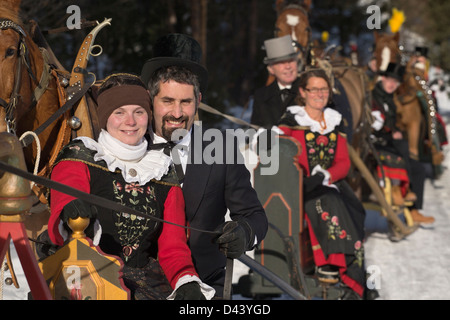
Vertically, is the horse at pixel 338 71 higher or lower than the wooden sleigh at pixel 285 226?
higher

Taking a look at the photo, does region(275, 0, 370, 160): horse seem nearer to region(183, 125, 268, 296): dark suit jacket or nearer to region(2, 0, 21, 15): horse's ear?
region(2, 0, 21, 15): horse's ear

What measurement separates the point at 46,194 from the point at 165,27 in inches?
420

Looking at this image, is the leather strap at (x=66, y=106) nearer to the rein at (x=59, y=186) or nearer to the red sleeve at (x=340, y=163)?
the rein at (x=59, y=186)

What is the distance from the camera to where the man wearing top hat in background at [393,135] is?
32.9ft

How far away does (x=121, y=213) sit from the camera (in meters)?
3.35

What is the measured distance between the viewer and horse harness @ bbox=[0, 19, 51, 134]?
13.0 feet

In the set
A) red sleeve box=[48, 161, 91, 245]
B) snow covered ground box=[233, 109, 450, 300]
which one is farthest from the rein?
snow covered ground box=[233, 109, 450, 300]

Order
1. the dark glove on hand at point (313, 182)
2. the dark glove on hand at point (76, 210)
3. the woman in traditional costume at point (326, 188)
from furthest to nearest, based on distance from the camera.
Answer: the dark glove on hand at point (313, 182)
the woman in traditional costume at point (326, 188)
the dark glove on hand at point (76, 210)

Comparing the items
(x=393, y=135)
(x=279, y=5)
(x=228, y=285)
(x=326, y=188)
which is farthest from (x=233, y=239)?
(x=393, y=135)

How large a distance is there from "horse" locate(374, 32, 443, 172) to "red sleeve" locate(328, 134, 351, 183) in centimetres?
409

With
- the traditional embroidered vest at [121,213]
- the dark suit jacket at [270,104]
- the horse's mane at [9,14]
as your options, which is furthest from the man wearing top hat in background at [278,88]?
the traditional embroidered vest at [121,213]

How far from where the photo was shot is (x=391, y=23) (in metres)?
11.9

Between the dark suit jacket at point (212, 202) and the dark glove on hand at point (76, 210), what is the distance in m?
0.88
